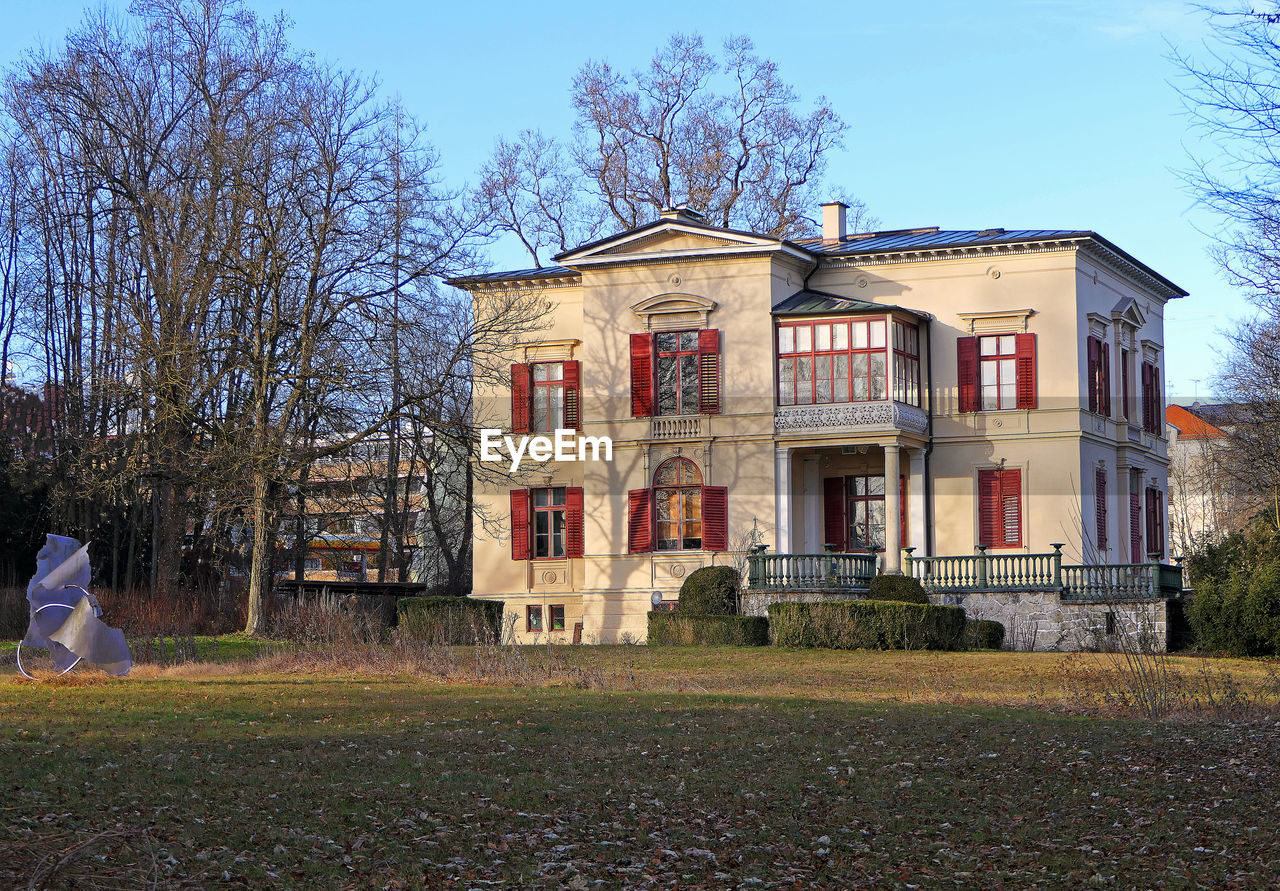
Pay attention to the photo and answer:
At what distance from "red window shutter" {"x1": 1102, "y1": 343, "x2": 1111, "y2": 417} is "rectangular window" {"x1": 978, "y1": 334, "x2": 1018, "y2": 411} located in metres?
3.01

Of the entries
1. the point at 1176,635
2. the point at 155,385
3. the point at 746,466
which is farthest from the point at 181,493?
the point at 1176,635

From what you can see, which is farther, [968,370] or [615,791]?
[968,370]

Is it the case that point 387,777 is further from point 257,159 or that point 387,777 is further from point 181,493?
point 181,493

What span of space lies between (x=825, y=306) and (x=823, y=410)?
2736 mm

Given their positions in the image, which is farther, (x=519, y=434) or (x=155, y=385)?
(x=519, y=434)

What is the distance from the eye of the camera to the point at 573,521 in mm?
40094

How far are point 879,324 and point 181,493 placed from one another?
1845 cm

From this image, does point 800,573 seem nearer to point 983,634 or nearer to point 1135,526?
point 983,634

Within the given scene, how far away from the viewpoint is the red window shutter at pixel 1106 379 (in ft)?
129

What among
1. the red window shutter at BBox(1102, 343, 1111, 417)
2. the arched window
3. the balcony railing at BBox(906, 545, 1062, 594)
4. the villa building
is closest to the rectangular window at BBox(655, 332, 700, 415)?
the villa building

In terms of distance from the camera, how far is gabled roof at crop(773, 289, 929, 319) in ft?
121

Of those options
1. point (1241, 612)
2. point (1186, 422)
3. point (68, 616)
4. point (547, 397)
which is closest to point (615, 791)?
point (68, 616)

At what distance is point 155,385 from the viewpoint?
30500mm

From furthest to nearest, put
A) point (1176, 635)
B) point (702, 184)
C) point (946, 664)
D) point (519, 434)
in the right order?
1. point (702, 184)
2. point (519, 434)
3. point (1176, 635)
4. point (946, 664)
